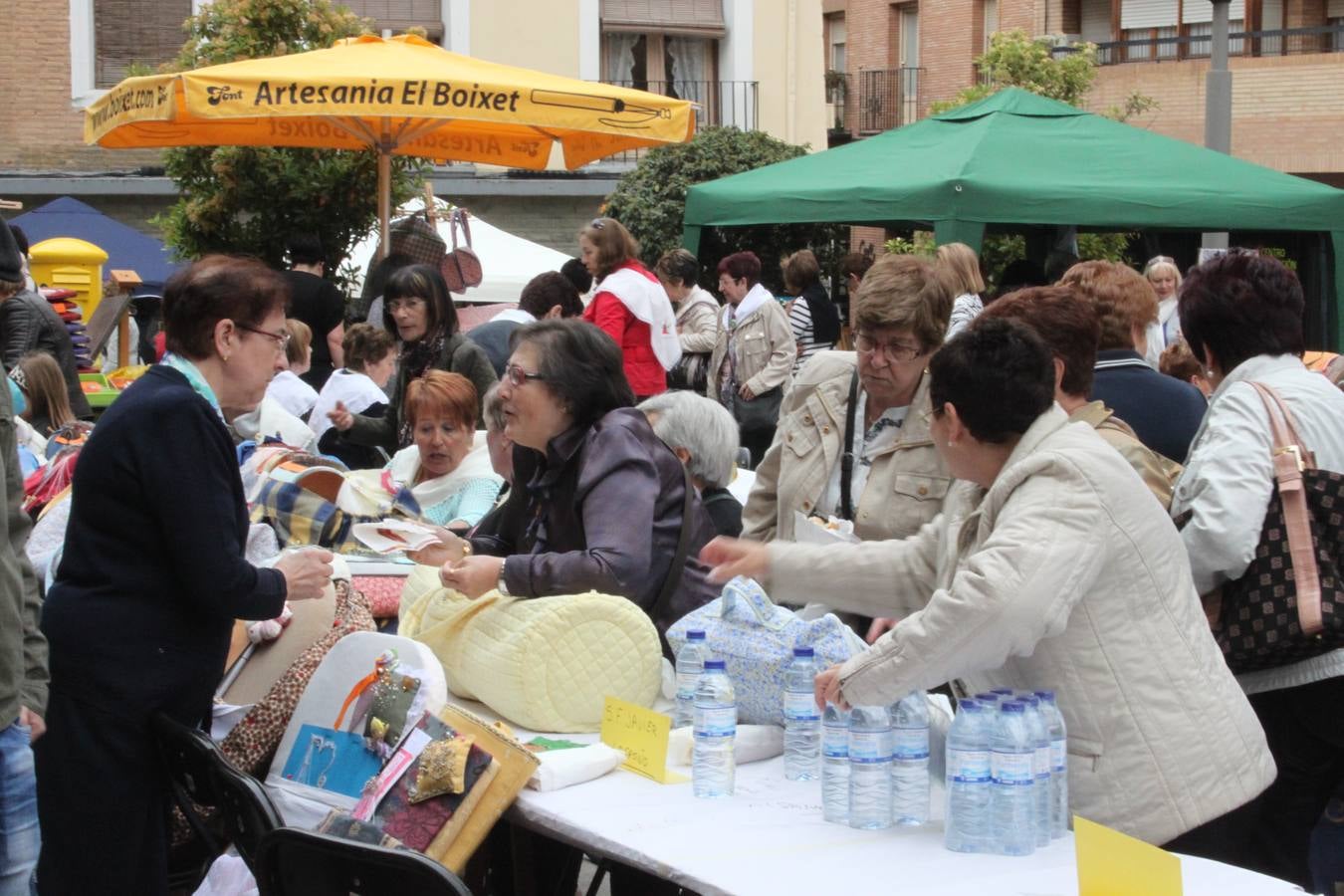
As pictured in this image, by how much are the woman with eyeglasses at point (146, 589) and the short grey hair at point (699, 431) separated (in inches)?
52.6

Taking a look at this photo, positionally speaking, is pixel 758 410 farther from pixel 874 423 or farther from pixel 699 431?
pixel 874 423

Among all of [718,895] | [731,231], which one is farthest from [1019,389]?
[731,231]

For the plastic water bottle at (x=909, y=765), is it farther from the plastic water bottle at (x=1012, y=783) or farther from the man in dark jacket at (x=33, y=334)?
the man in dark jacket at (x=33, y=334)

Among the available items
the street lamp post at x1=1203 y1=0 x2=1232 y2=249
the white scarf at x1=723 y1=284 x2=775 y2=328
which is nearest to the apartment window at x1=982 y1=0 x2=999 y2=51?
the street lamp post at x1=1203 y1=0 x2=1232 y2=249

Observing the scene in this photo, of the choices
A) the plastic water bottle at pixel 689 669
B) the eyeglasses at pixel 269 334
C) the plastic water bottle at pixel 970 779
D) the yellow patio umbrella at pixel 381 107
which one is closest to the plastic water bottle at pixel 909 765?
the plastic water bottle at pixel 970 779

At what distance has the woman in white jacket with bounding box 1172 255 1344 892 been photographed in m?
3.53

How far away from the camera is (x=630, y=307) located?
8328 mm

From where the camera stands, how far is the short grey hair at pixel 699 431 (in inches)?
173

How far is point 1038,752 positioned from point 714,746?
727 millimetres

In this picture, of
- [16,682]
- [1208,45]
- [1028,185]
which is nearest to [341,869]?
[16,682]

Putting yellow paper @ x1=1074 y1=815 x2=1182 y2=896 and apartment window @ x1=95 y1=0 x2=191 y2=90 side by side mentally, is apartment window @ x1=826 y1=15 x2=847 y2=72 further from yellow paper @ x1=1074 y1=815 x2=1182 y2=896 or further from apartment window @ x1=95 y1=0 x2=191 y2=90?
yellow paper @ x1=1074 y1=815 x2=1182 y2=896

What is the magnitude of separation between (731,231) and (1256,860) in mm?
15263

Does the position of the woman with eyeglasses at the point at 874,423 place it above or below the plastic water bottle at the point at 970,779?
above

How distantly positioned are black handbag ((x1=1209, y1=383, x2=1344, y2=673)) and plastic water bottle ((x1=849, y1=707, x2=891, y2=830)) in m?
1.11
